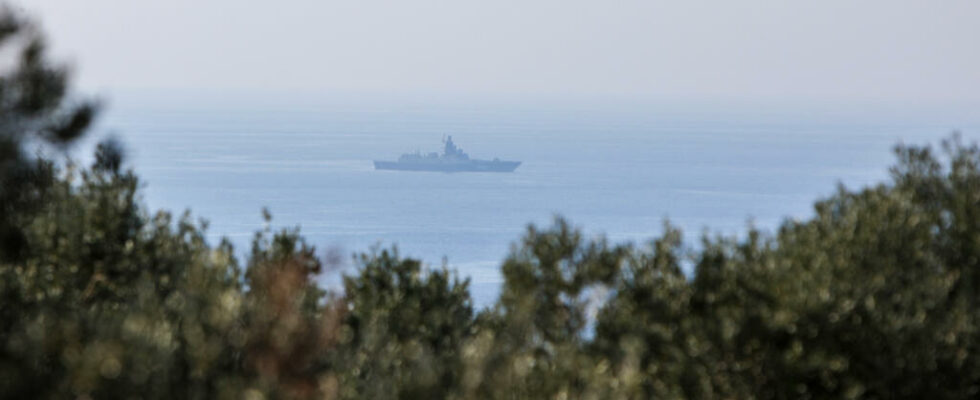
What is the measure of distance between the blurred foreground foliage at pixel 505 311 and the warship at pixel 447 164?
13335cm

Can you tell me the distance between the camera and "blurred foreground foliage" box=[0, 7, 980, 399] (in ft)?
32.0

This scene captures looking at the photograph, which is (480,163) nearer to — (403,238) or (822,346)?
(403,238)

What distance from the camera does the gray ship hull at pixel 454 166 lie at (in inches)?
5950

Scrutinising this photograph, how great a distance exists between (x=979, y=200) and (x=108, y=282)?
1145cm

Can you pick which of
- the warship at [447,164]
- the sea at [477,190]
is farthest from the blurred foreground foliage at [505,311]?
the warship at [447,164]

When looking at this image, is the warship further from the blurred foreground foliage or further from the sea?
the blurred foreground foliage

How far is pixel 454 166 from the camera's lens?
151 meters

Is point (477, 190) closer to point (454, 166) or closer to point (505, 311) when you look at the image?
point (454, 166)

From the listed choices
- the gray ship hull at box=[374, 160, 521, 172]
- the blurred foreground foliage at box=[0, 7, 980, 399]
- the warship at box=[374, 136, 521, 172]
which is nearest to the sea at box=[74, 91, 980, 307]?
the gray ship hull at box=[374, 160, 521, 172]

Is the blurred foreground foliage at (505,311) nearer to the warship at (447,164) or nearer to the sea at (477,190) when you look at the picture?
the sea at (477,190)

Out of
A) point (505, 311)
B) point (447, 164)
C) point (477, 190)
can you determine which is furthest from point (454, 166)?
point (505, 311)

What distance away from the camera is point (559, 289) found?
14.1 metres

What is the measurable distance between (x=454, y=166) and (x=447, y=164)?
1021mm

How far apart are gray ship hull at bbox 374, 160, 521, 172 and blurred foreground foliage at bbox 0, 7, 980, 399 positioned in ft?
439
